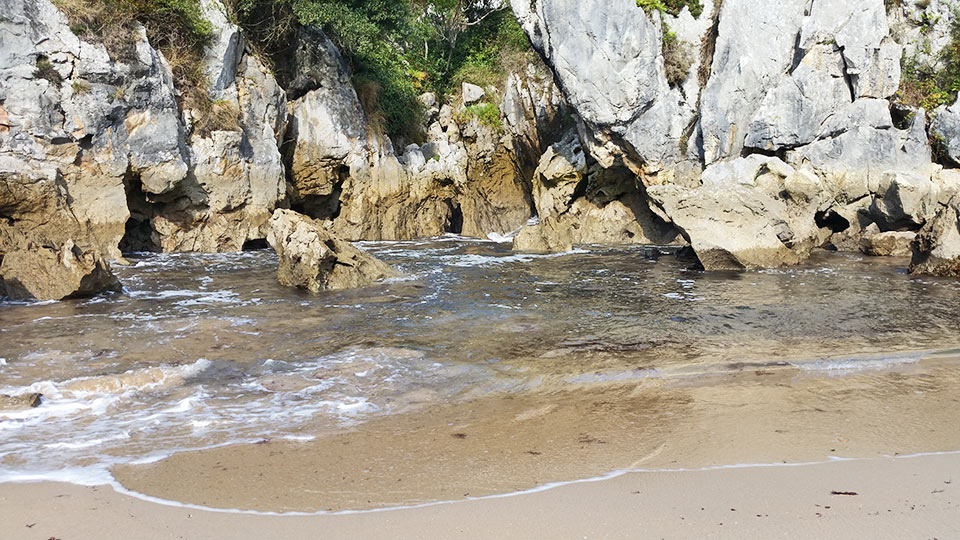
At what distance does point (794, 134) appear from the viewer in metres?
15.8

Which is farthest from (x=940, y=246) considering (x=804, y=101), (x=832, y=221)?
(x=804, y=101)

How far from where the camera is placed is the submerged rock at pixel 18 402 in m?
5.15

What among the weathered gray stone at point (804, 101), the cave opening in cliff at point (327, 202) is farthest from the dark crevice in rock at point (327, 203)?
the weathered gray stone at point (804, 101)

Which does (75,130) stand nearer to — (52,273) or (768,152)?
(52,273)

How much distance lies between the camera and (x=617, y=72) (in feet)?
52.6

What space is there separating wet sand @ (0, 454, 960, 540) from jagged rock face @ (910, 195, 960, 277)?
28.3 ft

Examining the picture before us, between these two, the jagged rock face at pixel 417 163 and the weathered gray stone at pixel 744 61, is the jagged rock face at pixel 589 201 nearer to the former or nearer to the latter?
the jagged rock face at pixel 417 163

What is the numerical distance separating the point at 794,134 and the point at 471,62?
40.2 feet

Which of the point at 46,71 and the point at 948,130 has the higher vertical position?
the point at 46,71

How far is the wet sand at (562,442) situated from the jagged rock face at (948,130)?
12.5 meters

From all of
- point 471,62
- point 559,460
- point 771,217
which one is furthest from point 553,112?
point 559,460

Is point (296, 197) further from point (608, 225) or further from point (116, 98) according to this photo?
point (608, 225)

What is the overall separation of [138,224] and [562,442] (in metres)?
13.6

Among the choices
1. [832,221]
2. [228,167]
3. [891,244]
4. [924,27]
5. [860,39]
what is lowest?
[891,244]
